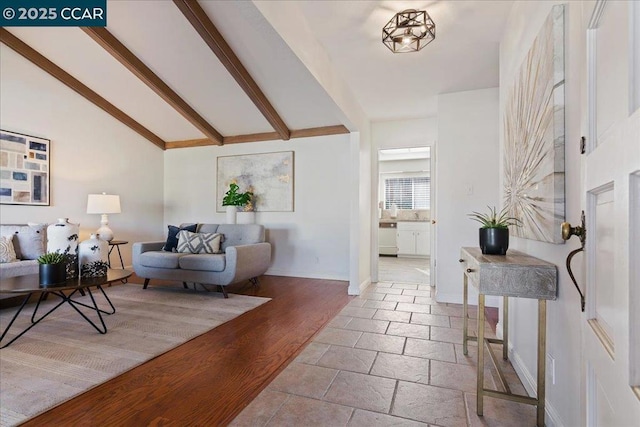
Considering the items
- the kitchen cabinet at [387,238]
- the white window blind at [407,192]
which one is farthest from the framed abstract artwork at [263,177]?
the white window blind at [407,192]

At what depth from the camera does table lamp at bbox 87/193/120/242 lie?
4.31 metres

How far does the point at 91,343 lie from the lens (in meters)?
2.28

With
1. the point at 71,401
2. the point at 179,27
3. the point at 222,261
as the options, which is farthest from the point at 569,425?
the point at 179,27

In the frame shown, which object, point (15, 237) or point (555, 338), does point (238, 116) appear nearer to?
point (15, 237)

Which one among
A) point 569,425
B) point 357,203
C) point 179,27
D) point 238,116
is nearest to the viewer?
point 569,425

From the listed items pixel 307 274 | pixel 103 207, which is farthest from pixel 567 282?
pixel 103 207

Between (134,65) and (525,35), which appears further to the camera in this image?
(134,65)

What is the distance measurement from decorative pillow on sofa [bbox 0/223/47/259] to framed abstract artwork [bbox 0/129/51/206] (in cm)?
45

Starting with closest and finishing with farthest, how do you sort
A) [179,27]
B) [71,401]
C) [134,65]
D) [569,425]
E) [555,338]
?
[569,425]
[555,338]
[71,401]
[179,27]
[134,65]

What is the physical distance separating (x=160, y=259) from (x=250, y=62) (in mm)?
2609

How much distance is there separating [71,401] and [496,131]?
4.21 m

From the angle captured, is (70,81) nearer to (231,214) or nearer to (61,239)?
(61,239)

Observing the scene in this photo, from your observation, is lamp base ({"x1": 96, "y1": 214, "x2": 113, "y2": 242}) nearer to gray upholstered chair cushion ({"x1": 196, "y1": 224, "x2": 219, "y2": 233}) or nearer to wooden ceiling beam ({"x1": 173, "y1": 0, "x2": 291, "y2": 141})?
gray upholstered chair cushion ({"x1": 196, "y1": 224, "x2": 219, "y2": 233})

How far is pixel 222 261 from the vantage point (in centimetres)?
359
